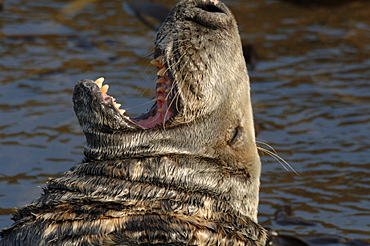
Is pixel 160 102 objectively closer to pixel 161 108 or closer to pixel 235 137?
pixel 161 108

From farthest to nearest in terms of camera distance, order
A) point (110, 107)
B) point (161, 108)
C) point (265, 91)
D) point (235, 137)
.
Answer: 1. point (265, 91)
2. point (235, 137)
3. point (161, 108)
4. point (110, 107)

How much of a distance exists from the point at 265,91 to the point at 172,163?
5.53m

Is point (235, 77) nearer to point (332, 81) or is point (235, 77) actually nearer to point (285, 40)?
point (332, 81)

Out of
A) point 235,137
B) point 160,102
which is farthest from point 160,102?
point 235,137

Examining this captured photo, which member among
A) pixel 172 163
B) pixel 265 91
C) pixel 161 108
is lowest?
pixel 172 163

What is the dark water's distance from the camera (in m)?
7.60

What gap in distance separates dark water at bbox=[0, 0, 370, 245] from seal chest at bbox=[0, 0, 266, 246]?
17.4 inches

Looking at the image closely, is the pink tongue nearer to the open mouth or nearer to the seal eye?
the open mouth

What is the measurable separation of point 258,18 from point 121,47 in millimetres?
2798

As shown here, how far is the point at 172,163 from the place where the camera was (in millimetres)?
5051

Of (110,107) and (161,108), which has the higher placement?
(161,108)

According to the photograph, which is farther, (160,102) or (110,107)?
(160,102)

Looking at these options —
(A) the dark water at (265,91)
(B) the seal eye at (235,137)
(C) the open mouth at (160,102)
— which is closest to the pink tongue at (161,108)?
(C) the open mouth at (160,102)

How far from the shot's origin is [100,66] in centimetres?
1078
